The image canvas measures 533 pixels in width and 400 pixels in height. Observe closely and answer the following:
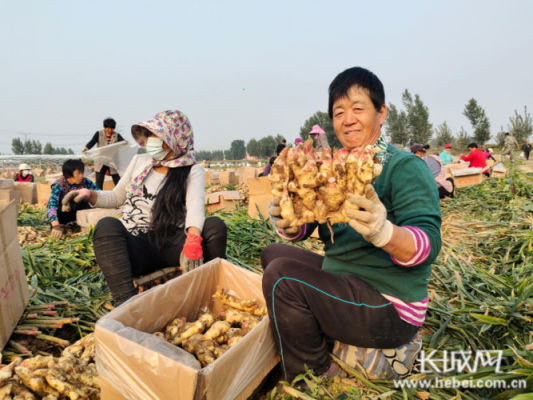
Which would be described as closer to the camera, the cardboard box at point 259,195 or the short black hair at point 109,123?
the cardboard box at point 259,195

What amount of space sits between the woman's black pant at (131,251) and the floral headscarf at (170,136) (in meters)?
0.42

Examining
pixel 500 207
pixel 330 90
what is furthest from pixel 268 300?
pixel 500 207

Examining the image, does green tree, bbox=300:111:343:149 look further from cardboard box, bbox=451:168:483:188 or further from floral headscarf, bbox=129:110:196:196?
floral headscarf, bbox=129:110:196:196

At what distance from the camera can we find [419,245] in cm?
114

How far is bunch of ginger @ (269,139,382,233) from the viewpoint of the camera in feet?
3.78

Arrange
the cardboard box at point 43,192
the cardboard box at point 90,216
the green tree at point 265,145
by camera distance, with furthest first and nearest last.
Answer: the green tree at point 265,145
the cardboard box at point 43,192
the cardboard box at point 90,216

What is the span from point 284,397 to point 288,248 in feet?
2.62

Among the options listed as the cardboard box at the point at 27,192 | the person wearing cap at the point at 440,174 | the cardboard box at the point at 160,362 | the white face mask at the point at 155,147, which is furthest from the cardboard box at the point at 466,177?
the cardboard box at the point at 27,192

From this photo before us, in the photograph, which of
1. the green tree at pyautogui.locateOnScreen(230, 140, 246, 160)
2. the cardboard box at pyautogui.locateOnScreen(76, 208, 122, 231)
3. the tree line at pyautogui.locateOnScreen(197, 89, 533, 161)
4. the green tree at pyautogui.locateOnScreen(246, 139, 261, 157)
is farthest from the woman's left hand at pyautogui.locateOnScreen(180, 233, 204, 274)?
the green tree at pyautogui.locateOnScreen(230, 140, 246, 160)

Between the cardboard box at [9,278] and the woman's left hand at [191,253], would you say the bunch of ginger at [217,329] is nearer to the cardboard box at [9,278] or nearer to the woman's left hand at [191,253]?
the woman's left hand at [191,253]

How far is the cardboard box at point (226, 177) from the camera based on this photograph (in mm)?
10445

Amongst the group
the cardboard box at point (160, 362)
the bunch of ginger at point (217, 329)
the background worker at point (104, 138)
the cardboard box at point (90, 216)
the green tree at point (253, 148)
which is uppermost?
the green tree at point (253, 148)

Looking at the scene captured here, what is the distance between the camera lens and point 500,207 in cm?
464

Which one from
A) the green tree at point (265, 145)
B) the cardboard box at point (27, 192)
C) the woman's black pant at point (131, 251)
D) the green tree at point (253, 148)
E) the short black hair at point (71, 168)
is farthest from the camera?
the green tree at point (253, 148)
